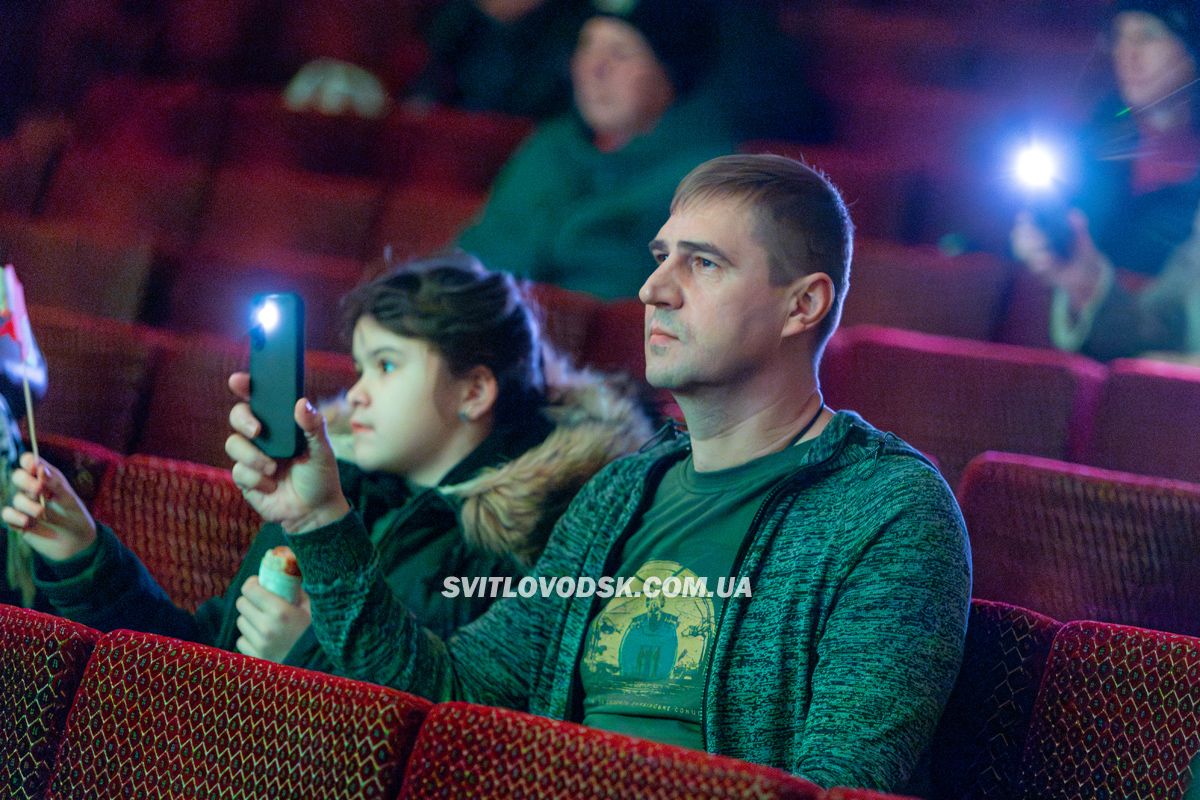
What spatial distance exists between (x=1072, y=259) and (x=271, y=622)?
2.50 ft

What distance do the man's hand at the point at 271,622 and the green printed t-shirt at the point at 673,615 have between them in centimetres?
17

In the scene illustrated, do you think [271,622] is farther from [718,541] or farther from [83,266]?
[83,266]

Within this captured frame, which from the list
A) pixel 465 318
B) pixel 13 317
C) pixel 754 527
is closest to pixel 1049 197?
pixel 465 318

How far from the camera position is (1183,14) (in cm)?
112

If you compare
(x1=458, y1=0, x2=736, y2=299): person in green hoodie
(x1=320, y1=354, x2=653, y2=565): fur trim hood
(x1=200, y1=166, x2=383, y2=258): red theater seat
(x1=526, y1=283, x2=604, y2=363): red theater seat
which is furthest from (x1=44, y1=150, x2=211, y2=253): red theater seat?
(x1=320, y1=354, x2=653, y2=565): fur trim hood

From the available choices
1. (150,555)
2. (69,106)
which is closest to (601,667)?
(150,555)

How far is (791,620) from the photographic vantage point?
534 mm

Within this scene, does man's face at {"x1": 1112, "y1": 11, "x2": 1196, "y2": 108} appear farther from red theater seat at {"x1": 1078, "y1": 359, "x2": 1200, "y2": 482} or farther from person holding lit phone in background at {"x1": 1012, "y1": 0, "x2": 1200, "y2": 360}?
red theater seat at {"x1": 1078, "y1": 359, "x2": 1200, "y2": 482}

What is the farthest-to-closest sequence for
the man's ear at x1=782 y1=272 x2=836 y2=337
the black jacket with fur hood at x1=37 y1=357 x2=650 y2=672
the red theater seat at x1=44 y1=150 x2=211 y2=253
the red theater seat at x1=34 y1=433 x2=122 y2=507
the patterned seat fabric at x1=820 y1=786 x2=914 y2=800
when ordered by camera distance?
the red theater seat at x1=44 y1=150 x2=211 y2=253 < the red theater seat at x1=34 y1=433 x2=122 y2=507 < the black jacket with fur hood at x1=37 y1=357 x2=650 y2=672 < the man's ear at x1=782 y1=272 x2=836 y2=337 < the patterned seat fabric at x1=820 y1=786 x2=914 y2=800

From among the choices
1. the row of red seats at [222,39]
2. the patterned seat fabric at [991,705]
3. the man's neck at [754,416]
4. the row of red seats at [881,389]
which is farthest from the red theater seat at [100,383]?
the row of red seats at [222,39]

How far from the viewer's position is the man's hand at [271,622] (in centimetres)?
67

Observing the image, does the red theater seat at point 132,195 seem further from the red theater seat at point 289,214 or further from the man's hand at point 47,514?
the man's hand at point 47,514

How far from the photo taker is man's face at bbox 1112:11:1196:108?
3.75 ft

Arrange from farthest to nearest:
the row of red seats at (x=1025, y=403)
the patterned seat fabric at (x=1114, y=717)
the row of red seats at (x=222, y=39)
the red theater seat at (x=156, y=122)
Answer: the row of red seats at (x=222, y=39) < the red theater seat at (x=156, y=122) < the row of red seats at (x=1025, y=403) < the patterned seat fabric at (x=1114, y=717)
